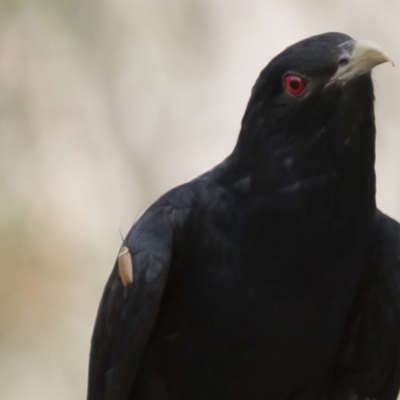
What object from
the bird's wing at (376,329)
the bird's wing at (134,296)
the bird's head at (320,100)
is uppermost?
the bird's head at (320,100)

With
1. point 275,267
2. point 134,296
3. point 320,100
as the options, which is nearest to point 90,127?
point 134,296

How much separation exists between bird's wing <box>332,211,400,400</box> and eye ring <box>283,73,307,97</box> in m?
0.60

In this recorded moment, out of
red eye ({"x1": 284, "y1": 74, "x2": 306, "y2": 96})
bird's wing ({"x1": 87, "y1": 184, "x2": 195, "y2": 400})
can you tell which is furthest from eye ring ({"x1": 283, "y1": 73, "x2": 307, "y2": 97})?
bird's wing ({"x1": 87, "y1": 184, "x2": 195, "y2": 400})

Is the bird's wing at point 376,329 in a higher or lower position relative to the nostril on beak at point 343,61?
lower

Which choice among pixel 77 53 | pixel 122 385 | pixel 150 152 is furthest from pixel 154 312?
pixel 77 53

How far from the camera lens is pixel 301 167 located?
2.46m

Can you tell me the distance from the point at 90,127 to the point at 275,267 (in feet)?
9.47

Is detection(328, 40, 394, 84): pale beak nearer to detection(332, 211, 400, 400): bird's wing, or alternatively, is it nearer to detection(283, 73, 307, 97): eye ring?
detection(283, 73, 307, 97): eye ring

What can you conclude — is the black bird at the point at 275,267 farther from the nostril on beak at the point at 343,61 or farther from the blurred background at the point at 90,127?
the blurred background at the point at 90,127

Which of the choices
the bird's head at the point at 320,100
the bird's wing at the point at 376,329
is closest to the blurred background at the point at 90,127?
the bird's wing at the point at 376,329

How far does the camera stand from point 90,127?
17.2 feet

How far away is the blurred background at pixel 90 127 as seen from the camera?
5.16 m

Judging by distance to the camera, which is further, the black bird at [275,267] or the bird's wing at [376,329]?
the bird's wing at [376,329]

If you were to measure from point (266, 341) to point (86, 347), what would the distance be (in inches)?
107
